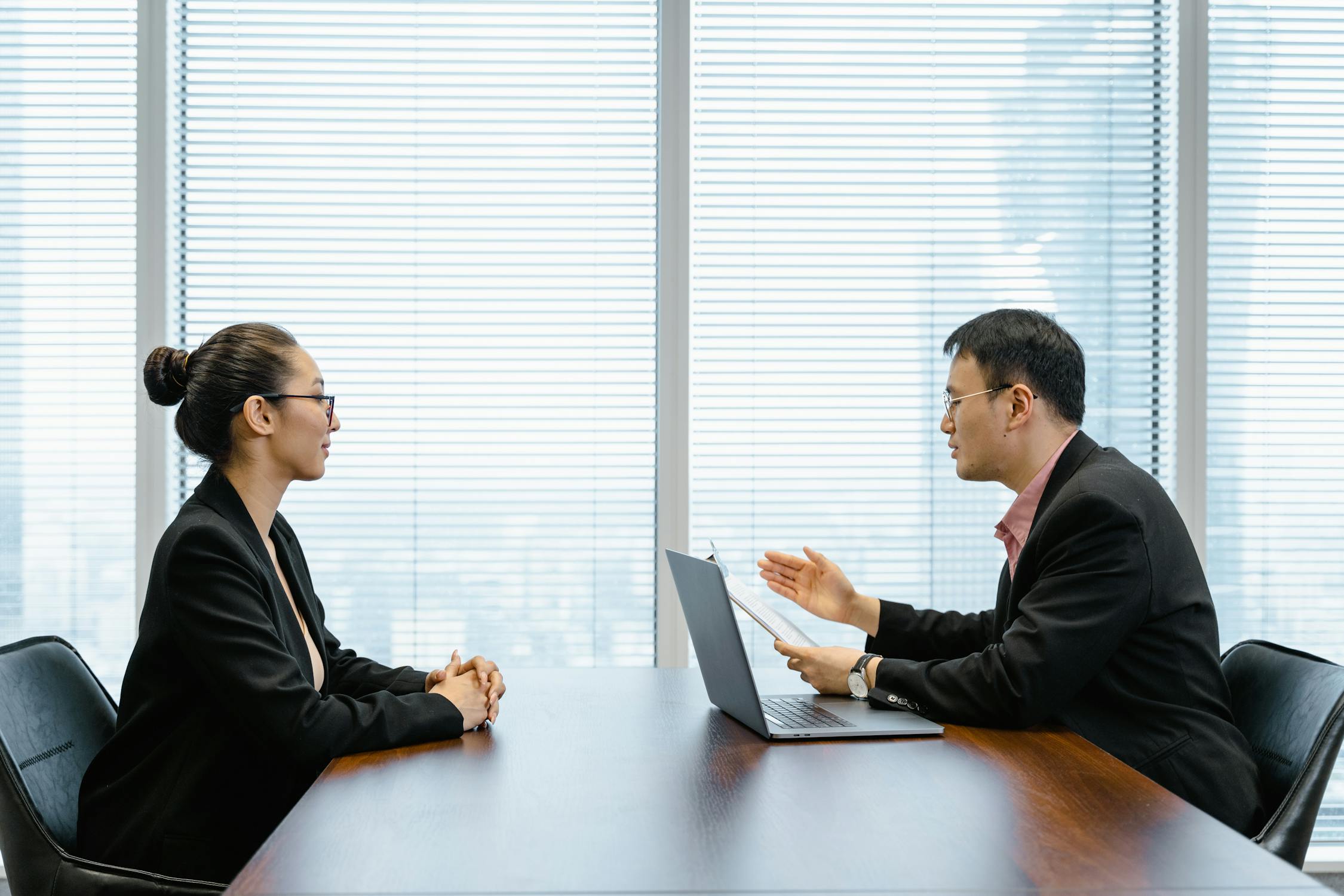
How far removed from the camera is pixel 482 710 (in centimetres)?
173

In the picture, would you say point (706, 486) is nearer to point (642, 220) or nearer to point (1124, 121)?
point (642, 220)

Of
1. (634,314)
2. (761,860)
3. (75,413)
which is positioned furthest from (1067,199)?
(75,413)

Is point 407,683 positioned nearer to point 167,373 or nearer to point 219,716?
point 219,716

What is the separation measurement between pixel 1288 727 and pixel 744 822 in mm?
1063

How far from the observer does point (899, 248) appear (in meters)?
3.17

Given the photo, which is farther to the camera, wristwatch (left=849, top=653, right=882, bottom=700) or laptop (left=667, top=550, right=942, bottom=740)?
wristwatch (left=849, top=653, right=882, bottom=700)

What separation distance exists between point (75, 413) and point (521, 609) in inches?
54.3

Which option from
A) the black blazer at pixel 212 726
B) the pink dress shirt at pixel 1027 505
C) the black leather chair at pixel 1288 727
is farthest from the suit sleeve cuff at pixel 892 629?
the black blazer at pixel 212 726

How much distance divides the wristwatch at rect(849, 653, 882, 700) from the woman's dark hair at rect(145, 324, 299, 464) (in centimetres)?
112

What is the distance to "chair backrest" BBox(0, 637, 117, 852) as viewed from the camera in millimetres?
1678

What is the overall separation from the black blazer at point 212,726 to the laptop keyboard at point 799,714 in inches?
20.2

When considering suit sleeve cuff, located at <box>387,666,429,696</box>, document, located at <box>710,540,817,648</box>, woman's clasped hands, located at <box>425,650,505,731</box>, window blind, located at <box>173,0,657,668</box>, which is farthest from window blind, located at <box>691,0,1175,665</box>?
woman's clasped hands, located at <box>425,650,505,731</box>

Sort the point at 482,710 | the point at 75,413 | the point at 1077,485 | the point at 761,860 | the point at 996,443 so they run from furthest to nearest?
the point at 75,413, the point at 996,443, the point at 1077,485, the point at 482,710, the point at 761,860

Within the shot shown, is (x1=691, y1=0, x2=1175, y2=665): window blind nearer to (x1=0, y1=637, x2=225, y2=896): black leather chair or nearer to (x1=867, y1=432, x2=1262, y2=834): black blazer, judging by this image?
(x1=867, y1=432, x2=1262, y2=834): black blazer
